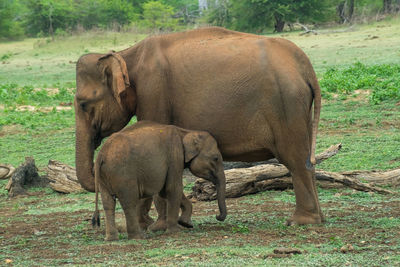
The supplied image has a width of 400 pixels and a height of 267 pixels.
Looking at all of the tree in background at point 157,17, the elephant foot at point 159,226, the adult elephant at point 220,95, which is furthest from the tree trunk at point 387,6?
the elephant foot at point 159,226

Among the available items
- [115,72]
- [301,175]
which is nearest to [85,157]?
[115,72]

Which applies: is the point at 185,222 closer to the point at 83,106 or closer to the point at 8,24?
the point at 83,106

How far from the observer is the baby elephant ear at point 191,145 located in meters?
7.51

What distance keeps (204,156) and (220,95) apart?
0.63 meters

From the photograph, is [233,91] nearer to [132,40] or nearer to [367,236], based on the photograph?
[367,236]

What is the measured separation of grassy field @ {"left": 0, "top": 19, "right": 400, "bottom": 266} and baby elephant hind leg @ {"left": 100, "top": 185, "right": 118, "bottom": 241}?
0.41ft

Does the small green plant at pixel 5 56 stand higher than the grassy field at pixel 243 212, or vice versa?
the grassy field at pixel 243 212

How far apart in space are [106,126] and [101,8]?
47.7 meters

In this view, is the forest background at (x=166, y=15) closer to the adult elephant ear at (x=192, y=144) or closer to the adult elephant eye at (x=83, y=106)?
the adult elephant eye at (x=83, y=106)

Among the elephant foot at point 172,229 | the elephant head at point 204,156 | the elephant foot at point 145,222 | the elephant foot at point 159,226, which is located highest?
the elephant head at point 204,156

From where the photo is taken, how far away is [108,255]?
260 inches

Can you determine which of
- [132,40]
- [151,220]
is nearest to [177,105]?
[151,220]

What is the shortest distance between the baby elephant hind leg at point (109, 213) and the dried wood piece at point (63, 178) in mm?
3386

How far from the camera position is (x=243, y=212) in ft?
28.9
